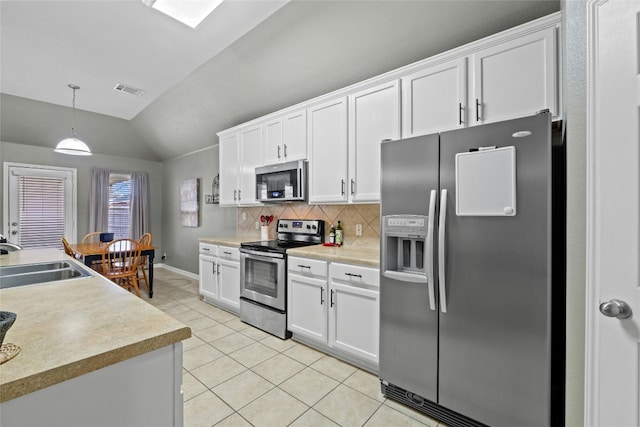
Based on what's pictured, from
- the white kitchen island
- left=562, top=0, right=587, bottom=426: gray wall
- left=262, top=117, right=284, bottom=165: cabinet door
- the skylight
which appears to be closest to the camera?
the white kitchen island

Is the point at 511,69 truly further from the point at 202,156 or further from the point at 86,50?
the point at 202,156

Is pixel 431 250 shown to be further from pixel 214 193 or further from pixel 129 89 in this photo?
pixel 129 89

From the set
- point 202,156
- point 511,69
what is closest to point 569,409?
point 511,69

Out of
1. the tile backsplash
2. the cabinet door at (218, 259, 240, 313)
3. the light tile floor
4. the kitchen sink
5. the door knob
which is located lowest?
the light tile floor

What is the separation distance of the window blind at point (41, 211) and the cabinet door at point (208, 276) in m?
3.57

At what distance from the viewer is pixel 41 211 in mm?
5219

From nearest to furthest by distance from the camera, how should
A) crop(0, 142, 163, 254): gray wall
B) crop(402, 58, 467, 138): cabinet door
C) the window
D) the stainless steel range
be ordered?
crop(402, 58, 467, 138): cabinet door
the stainless steel range
crop(0, 142, 163, 254): gray wall
the window

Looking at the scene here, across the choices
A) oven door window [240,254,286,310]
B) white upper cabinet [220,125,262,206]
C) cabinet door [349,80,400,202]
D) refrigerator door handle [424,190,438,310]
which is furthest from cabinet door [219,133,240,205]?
refrigerator door handle [424,190,438,310]

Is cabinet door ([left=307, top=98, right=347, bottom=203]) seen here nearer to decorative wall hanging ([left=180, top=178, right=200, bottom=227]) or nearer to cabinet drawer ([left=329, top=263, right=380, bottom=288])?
cabinet drawer ([left=329, top=263, right=380, bottom=288])

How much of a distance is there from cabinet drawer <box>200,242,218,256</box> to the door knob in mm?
3587

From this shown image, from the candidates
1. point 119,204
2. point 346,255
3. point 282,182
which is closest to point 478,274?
point 346,255

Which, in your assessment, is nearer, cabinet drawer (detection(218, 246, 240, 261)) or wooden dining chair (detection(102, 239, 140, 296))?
cabinet drawer (detection(218, 246, 240, 261))

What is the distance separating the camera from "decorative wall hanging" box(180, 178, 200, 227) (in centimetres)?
555

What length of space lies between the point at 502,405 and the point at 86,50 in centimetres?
469
